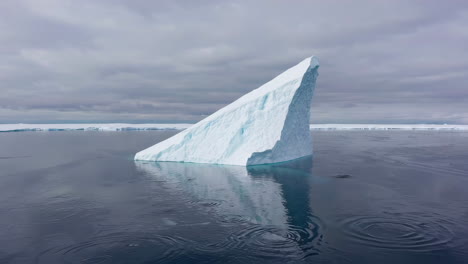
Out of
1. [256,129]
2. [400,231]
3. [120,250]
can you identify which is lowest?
[120,250]

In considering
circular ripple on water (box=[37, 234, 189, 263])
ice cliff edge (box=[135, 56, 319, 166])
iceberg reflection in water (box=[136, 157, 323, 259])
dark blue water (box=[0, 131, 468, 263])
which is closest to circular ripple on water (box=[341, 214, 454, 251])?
dark blue water (box=[0, 131, 468, 263])

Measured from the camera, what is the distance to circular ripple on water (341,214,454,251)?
716cm

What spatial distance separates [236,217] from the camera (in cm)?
916

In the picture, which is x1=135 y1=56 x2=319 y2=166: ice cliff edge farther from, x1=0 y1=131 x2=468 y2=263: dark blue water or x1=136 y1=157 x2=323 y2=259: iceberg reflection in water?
x1=0 y1=131 x2=468 y2=263: dark blue water

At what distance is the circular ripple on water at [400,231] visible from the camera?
23.5 feet

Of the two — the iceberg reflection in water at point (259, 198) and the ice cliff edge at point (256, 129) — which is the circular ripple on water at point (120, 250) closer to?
the iceberg reflection in water at point (259, 198)

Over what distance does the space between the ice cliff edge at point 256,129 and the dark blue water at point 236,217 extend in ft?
9.74

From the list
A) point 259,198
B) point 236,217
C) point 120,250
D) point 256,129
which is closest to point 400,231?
point 236,217

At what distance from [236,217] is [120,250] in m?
3.54

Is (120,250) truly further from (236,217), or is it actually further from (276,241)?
(276,241)

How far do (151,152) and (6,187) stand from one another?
9.11m

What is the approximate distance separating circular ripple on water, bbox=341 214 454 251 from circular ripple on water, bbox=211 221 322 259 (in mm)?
1109

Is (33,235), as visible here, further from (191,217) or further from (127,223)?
(191,217)

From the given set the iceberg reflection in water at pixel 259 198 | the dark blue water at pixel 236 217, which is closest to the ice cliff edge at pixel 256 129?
the iceberg reflection in water at pixel 259 198
